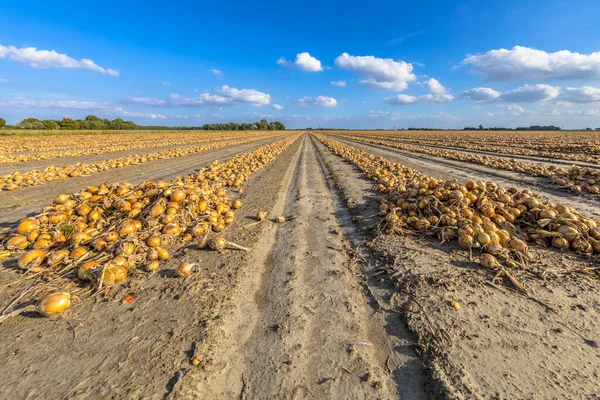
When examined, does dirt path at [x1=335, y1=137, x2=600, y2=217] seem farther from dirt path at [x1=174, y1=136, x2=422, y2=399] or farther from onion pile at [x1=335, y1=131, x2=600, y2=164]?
onion pile at [x1=335, y1=131, x2=600, y2=164]

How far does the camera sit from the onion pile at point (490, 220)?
347 cm

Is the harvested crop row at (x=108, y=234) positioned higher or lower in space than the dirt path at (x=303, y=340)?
higher

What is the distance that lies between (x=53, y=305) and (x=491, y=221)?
571cm

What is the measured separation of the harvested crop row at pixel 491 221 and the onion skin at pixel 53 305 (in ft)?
14.1

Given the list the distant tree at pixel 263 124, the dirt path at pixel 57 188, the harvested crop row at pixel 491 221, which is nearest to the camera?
the harvested crop row at pixel 491 221

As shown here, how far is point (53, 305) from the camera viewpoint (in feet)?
8.05

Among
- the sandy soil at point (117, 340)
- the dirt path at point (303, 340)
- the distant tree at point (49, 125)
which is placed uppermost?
the distant tree at point (49, 125)

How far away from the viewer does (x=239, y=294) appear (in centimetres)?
290

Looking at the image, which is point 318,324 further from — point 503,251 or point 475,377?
point 503,251

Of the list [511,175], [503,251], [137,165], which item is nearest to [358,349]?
[503,251]

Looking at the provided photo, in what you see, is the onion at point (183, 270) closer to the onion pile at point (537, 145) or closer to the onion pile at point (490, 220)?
the onion pile at point (490, 220)

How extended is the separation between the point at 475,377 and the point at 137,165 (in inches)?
574

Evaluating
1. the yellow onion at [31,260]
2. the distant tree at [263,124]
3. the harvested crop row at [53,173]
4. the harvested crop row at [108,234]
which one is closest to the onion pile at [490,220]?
the harvested crop row at [108,234]

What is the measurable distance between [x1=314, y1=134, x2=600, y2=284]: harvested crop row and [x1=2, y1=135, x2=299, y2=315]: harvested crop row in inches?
131
